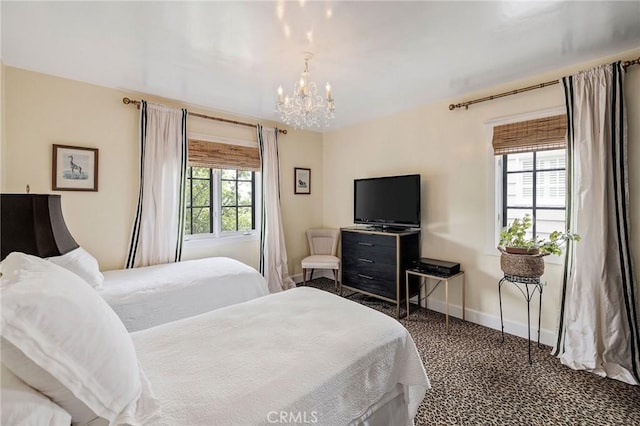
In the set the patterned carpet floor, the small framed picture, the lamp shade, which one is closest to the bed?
the lamp shade

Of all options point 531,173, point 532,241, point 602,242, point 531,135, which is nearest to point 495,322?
point 532,241

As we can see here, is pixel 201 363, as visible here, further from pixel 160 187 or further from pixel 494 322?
pixel 494 322

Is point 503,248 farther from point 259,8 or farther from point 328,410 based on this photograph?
point 259,8

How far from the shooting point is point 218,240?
12.5ft

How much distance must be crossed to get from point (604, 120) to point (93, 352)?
11.2 feet

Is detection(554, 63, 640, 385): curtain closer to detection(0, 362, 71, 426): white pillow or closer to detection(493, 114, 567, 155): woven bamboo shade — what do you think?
detection(493, 114, 567, 155): woven bamboo shade

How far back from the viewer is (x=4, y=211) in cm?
150

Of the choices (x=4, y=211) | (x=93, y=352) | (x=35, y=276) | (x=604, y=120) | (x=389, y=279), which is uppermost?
(x=604, y=120)

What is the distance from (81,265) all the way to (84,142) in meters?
1.53

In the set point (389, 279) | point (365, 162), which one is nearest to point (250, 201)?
point (365, 162)

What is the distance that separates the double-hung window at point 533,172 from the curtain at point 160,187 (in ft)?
11.5

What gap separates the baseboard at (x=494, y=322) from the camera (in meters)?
2.72

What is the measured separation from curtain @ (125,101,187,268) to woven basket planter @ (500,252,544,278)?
135 inches

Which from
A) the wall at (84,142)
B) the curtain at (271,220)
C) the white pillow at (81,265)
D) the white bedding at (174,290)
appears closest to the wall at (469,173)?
the curtain at (271,220)
